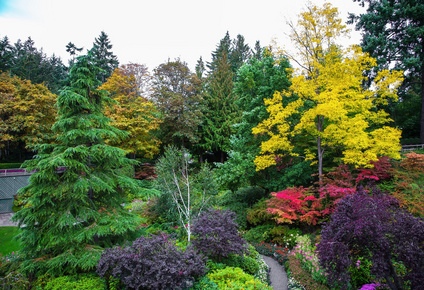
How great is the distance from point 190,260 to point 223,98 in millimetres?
21211

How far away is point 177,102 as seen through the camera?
23328 millimetres

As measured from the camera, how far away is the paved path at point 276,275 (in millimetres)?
8303

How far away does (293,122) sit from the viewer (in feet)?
44.9

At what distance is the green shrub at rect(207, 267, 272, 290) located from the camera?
6.59 m

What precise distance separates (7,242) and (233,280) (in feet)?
38.6

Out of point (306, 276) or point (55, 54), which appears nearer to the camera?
point (306, 276)

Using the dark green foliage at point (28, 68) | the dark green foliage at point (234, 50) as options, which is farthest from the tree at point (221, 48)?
the dark green foliage at point (28, 68)

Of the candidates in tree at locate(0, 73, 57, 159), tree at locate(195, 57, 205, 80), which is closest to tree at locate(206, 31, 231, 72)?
tree at locate(195, 57, 205, 80)

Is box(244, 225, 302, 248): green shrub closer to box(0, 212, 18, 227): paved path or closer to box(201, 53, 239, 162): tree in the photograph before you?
box(201, 53, 239, 162): tree

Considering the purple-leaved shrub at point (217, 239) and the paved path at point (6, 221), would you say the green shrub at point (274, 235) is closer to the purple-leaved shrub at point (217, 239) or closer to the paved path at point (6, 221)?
the purple-leaved shrub at point (217, 239)

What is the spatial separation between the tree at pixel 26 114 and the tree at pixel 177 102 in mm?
9453

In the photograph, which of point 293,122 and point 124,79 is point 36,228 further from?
point 124,79

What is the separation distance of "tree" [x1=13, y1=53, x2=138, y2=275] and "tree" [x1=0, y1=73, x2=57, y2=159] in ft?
49.2

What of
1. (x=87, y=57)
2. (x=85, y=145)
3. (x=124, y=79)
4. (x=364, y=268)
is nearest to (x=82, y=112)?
(x=85, y=145)
